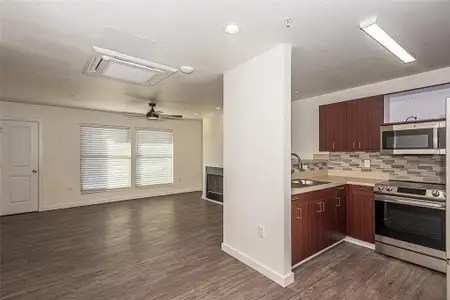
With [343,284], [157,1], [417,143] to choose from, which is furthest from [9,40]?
[417,143]

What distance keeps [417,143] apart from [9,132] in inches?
293

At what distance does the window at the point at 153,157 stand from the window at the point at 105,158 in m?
0.32

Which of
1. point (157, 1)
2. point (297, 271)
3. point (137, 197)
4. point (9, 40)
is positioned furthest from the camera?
point (137, 197)

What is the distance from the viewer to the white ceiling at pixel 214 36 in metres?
1.84

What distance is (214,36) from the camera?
2291mm

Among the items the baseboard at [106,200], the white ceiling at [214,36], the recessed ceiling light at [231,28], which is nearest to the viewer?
the white ceiling at [214,36]

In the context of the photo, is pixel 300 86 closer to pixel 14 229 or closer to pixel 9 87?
pixel 9 87

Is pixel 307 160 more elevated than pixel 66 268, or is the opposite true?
pixel 307 160

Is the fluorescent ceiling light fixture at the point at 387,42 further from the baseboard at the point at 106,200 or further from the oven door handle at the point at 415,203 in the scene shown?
the baseboard at the point at 106,200

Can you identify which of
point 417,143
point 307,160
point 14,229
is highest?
point 417,143

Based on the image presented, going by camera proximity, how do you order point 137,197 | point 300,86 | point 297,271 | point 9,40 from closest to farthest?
point 9,40
point 297,271
point 300,86
point 137,197

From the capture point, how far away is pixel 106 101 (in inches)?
204

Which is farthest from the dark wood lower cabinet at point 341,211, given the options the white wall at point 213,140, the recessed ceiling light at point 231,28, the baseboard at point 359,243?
the white wall at point 213,140

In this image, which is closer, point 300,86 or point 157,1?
point 157,1
